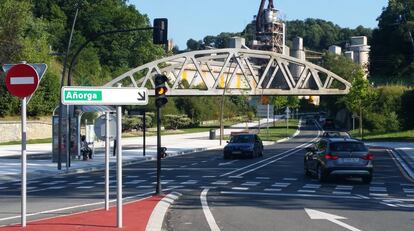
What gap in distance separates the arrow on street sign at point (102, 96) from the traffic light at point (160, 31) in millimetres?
14379

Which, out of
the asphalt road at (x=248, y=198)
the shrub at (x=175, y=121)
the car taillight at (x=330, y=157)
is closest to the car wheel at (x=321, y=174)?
the asphalt road at (x=248, y=198)

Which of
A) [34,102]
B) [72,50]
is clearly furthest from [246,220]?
[72,50]

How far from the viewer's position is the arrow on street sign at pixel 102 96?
1140 cm

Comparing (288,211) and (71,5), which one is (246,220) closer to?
(288,211)

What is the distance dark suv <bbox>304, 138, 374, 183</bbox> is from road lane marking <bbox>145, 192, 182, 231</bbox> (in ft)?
20.8

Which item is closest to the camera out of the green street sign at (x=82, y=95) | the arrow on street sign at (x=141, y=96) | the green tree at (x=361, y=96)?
the green street sign at (x=82, y=95)

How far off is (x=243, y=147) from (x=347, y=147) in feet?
52.9

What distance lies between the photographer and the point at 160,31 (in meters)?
26.4

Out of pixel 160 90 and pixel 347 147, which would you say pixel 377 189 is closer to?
pixel 347 147

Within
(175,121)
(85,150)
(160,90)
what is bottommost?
(85,150)

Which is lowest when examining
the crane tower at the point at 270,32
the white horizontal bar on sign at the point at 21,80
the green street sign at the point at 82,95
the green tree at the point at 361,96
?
the green street sign at the point at 82,95

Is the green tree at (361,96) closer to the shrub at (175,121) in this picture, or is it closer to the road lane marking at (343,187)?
the shrub at (175,121)

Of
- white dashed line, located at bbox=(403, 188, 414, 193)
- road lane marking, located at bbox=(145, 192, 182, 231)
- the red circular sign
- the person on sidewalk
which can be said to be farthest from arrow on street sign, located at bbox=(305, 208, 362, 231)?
the person on sidewalk

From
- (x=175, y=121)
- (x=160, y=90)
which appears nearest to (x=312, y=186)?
(x=160, y=90)
